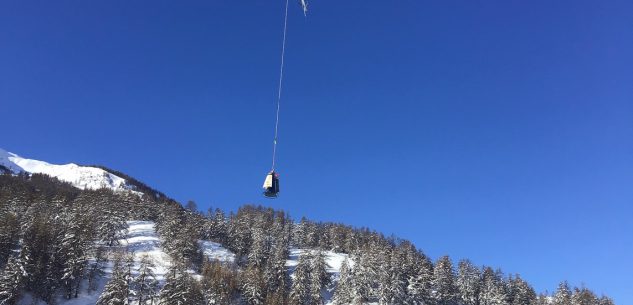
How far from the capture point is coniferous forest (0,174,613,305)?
301 feet

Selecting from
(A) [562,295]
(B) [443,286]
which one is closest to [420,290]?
(B) [443,286]

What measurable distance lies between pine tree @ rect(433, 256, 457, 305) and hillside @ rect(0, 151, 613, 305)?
0.24 metres

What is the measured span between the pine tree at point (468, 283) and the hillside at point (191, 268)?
299mm

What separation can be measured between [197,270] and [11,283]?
47654 mm

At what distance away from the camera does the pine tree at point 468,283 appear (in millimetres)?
138750

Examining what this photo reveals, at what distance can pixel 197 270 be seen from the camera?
12581 cm

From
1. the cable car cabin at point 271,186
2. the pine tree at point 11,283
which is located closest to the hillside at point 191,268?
the pine tree at point 11,283

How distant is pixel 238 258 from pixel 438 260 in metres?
49.1

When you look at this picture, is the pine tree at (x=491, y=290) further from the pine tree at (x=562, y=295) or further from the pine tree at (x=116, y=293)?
the pine tree at (x=116, y=293)

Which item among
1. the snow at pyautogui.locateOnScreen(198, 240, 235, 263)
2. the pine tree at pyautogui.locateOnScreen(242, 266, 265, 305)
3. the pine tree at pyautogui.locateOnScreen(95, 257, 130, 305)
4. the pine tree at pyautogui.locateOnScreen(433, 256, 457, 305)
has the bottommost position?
the pine tree at pyautogui.locateOnScreen(95, 257, 130, 305)

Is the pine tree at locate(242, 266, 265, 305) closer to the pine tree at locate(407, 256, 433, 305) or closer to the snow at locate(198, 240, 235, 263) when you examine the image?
the snow at locate(198, 240, 235, 263)

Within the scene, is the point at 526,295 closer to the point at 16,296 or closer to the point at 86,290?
the point at 86,290

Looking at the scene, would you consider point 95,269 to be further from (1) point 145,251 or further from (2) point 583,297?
(2) point 583,297

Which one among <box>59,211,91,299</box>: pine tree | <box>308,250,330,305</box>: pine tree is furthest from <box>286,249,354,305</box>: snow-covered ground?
<box>59,211,91,299</box>: pine tree
